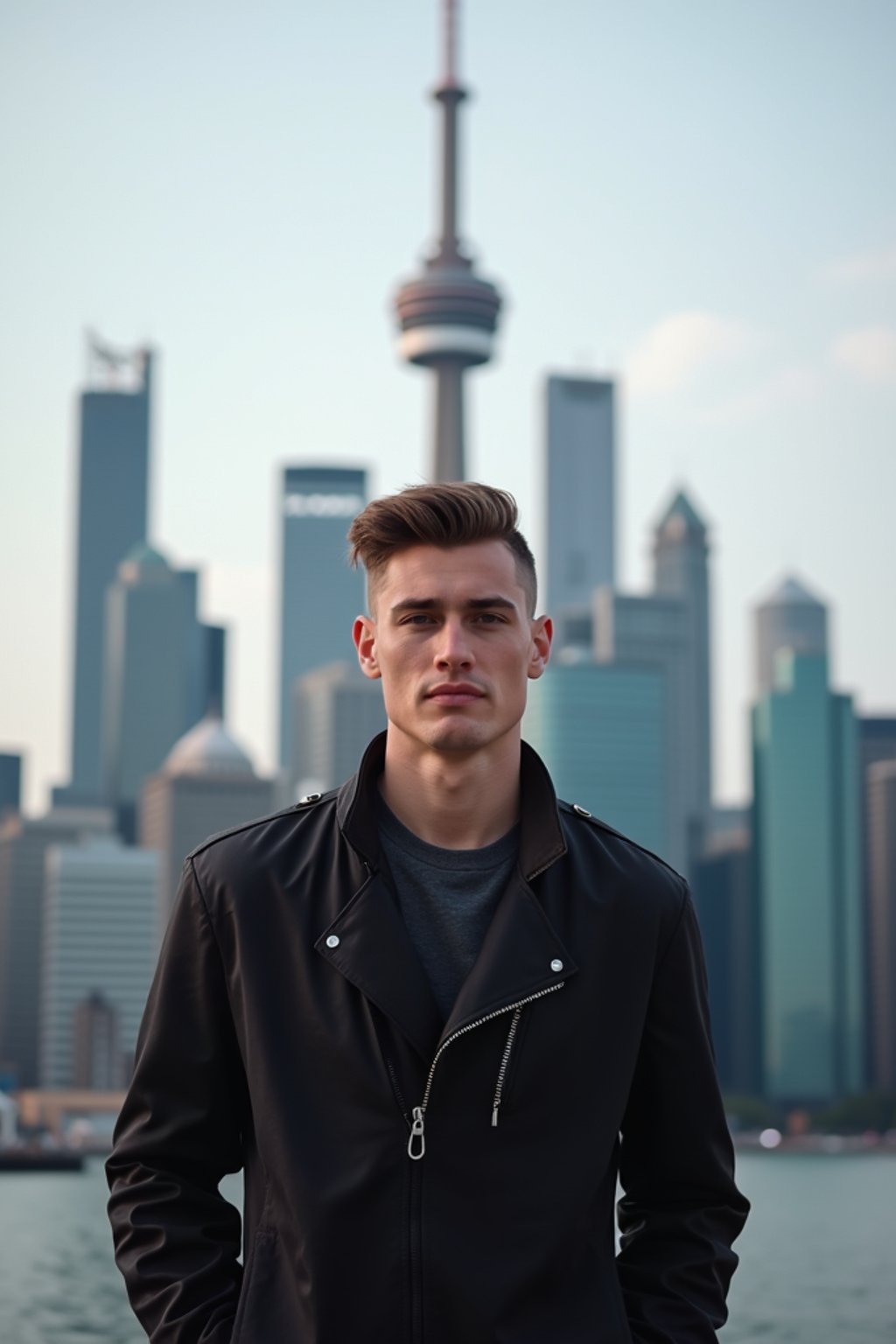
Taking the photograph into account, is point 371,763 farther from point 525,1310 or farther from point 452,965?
point 525,1310

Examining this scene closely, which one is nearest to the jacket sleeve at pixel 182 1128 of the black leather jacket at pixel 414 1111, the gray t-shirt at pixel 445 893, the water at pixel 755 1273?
the black leather jacket at pixel 414 1111

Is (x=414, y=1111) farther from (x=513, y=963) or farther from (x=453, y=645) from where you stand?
(x=453, y=645)

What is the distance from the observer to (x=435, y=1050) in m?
4.29

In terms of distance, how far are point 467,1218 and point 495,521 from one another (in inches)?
55.1

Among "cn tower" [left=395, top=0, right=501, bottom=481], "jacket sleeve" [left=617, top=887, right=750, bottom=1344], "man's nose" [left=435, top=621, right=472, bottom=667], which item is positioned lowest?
"jacket sleeve" [left=617, top=887, right=750, bottom=1344]

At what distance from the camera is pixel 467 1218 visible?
4.19m

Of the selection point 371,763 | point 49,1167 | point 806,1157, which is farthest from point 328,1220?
point 806,1157

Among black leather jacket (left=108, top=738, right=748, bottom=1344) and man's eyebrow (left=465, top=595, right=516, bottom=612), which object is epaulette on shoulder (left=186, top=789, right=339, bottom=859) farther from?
man's eyebrow (left=465, top=595, right=516, bottom=612)

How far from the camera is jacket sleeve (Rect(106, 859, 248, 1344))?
4352 millimetres

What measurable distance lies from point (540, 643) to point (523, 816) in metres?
0.45

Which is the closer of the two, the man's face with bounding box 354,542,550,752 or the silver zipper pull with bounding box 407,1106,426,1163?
the silver zipper pull with bounding box 407,1106,426,1163

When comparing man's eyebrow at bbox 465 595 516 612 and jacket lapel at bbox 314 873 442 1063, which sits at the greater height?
man's eyebrow at bbox 465 595 516 612

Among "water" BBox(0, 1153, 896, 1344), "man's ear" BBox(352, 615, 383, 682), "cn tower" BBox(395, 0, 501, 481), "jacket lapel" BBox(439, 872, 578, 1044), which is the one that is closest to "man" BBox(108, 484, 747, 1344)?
"jacket lapel" BBox(439, 872, 578, 1044)

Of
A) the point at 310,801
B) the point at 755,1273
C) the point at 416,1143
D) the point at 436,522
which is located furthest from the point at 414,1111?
the point at 755,1273
